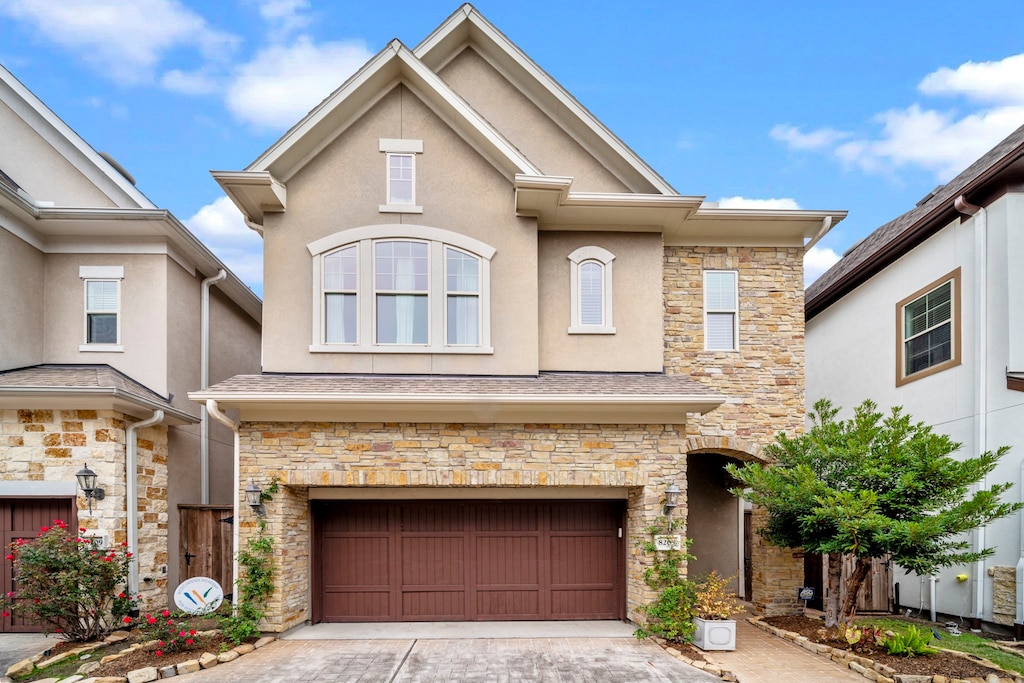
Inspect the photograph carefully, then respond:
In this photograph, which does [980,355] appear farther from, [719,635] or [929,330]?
[719,635]

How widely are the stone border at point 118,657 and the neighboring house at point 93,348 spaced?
168 cm

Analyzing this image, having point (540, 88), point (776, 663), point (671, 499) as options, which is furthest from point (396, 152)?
point (776, 663)

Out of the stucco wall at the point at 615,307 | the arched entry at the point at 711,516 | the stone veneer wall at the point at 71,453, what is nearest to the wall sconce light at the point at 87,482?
the stone veneer wall at the point at 71,453

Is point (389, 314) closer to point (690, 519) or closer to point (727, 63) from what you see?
point (690, 519)

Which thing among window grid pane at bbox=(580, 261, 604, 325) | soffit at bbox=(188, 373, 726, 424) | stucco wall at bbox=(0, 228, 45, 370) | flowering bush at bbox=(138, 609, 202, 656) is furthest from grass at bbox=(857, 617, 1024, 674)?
stucco wall at bbox=(0, 228, 45, 370)

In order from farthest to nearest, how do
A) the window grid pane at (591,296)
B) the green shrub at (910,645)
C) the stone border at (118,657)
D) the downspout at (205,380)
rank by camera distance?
the downspout at (205,380)
the window grid pane at (591,296)
the green shrub at (910,645)
the stone border at (118,657)

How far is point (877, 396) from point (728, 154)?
439 inches

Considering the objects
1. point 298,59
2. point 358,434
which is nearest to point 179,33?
point 298,59

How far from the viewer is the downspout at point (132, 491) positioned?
33.5ft

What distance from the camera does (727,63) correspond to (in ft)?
57.3

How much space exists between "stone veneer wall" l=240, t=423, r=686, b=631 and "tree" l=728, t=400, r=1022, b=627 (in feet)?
4.52

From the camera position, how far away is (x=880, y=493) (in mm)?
8930

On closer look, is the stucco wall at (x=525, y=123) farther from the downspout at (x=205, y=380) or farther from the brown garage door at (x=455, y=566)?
the downspout at (x=205, y=380)

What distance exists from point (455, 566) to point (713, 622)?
3.94 metres
